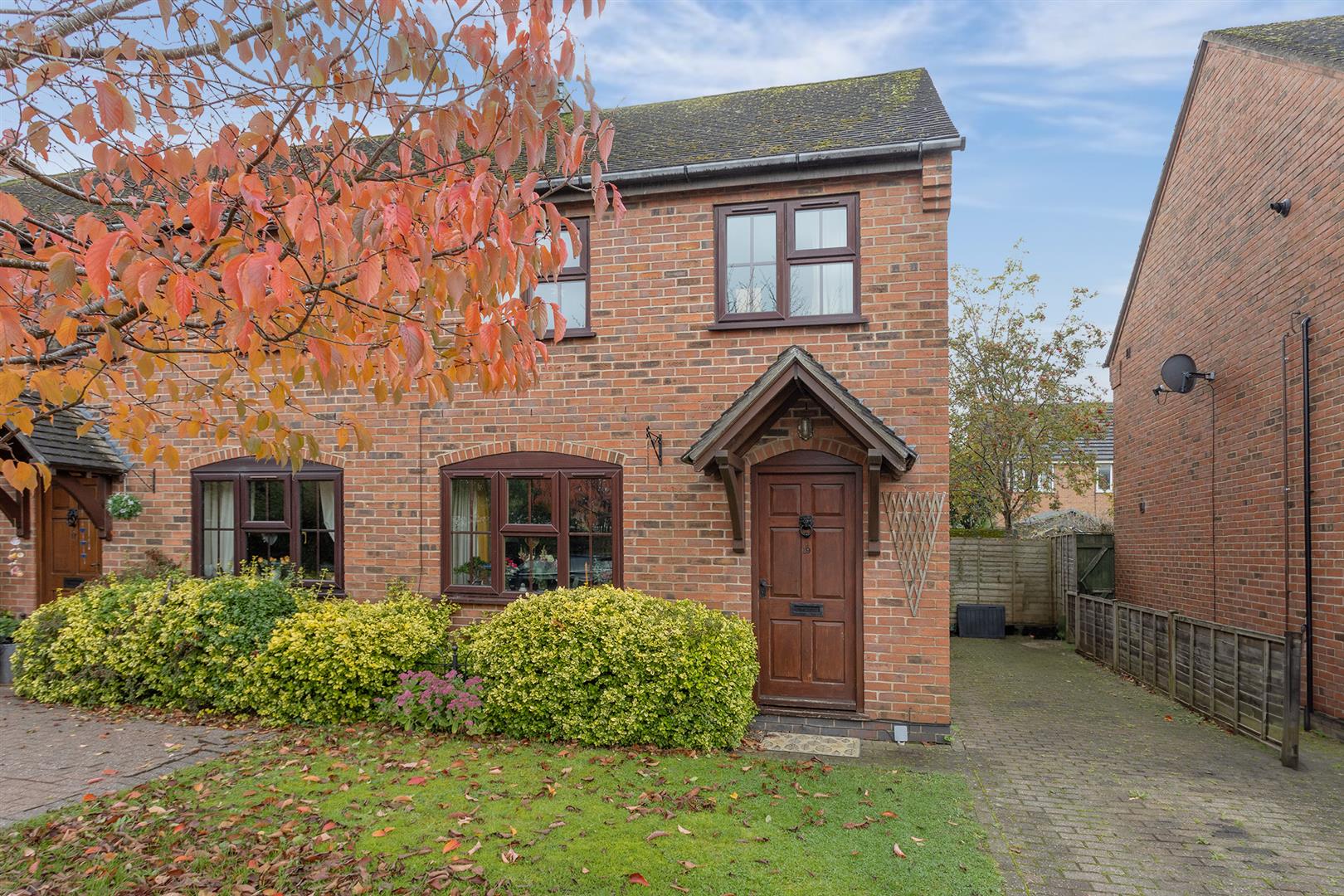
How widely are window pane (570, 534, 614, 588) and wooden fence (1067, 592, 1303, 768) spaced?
6164 millimetres

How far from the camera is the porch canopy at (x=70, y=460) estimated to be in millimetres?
8781

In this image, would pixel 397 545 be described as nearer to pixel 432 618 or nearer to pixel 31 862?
pixel 432 618

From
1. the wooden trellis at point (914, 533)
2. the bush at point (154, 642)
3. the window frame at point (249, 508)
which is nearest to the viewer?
the wooden trellis at point (914, 533)

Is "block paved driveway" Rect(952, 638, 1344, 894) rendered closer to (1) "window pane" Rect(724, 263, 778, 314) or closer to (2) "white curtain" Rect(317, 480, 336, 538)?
(1) "window pane" Rect(724, 263, 778, 314)

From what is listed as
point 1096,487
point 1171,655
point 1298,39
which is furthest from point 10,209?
point 1096,487

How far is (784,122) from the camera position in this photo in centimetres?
855

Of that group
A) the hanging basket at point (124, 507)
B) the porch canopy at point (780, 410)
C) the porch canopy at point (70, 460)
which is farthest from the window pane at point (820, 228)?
the hanging basket at point (124, 507)

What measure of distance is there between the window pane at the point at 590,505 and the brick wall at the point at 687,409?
0.29 m

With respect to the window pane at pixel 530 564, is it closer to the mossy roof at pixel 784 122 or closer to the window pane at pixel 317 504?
the window pane at pixel 317 504

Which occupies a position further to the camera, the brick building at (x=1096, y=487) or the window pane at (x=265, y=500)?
the brick building at (x=1096, y=487)

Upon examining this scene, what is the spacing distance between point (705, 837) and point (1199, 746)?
5.29 m

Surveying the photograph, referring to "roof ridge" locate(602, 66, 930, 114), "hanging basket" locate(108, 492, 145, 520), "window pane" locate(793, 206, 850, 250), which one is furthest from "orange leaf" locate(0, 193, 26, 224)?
"roof ridge" locate(602, 66, 930, 114)

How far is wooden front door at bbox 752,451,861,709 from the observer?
7.40 metres

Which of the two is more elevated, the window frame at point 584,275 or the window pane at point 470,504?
the window frame at point 584,275
